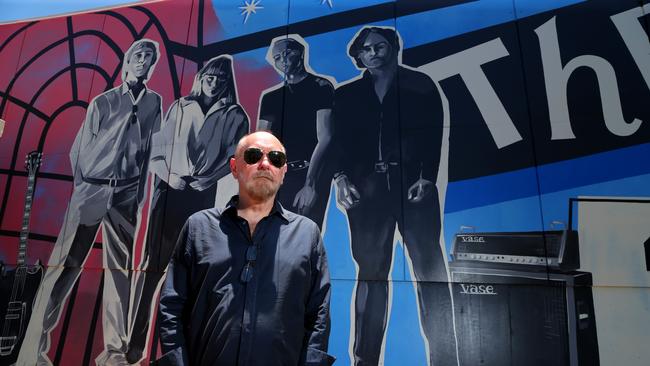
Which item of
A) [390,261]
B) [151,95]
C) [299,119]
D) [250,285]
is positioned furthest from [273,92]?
[250,285]

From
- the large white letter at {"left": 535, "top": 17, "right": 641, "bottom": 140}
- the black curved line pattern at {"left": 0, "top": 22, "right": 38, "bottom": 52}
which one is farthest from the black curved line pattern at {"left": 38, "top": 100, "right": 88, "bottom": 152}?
the large white letter at {"left": 535, "top": 17, "right": 641, "bottom": 140}

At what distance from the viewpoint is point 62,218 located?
15.1 feet

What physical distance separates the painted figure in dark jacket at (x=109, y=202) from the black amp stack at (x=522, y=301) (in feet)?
12.4

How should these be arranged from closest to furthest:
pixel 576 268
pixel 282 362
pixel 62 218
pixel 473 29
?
pixel 282 362 → pixel 576 268 → pixel 473 29 → pixel 62 218

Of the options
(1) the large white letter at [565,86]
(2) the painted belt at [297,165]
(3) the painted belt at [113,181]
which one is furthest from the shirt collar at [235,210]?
(1) the large white letter at [565,86]

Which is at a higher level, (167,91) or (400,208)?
(167,91)

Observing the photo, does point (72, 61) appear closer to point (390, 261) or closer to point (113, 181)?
point (113, 181)

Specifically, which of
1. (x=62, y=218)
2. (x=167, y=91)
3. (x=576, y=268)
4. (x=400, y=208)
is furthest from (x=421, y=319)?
(x=62, y=218)

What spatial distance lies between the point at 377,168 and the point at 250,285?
274cm

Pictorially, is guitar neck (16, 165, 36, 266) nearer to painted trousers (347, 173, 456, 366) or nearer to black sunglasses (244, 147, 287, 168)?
painted trousers (347, 173, 456, 366)

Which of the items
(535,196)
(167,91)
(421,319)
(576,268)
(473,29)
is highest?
(473,29)

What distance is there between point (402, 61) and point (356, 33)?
701 mm

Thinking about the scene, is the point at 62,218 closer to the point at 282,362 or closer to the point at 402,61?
the point at 282,362

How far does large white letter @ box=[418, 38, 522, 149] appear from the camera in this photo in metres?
4.00
